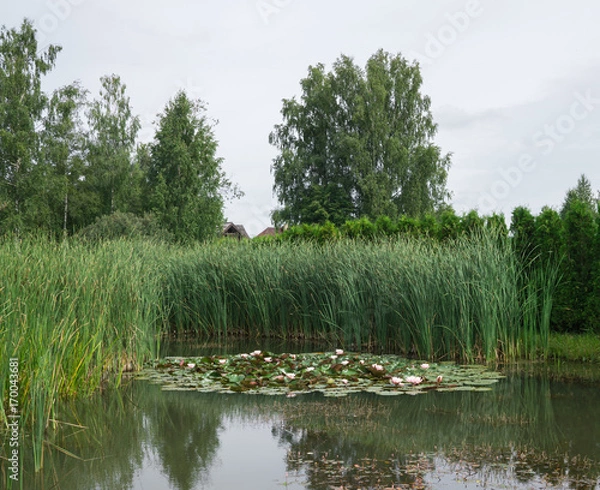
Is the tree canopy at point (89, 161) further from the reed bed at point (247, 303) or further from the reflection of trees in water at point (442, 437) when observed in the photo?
the reflection of trees in water at point (442, 437)

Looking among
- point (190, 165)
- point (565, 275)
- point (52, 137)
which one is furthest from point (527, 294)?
point (52, 137)

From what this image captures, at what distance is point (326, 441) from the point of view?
488 cm

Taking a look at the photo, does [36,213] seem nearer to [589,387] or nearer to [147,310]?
[147,310]

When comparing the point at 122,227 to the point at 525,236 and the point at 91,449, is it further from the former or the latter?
the point at 91,449

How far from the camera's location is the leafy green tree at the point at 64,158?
31.4 metres

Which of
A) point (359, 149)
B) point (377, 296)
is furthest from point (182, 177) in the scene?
point (377, 296)

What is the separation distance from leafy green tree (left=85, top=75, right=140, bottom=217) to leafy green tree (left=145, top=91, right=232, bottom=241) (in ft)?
11.5

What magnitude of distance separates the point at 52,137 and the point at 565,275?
2910 cm

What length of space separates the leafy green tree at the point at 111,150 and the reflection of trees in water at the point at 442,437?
32.1 m

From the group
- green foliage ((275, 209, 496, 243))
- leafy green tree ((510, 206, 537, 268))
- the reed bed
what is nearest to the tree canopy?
green foliage ((275, 209, 496, 243))

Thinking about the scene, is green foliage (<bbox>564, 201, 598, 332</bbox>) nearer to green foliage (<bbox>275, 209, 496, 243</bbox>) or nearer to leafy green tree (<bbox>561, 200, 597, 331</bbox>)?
leafy green tree (<bbox>561, 200, 597, 331</bbox>)

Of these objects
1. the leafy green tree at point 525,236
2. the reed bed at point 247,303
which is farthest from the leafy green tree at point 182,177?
the leafy green tree at point 525,236

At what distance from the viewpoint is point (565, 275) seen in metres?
10.2

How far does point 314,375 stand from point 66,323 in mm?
2960
